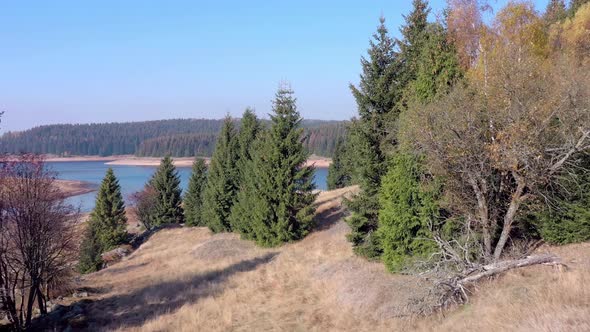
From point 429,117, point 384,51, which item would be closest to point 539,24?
point 384,51

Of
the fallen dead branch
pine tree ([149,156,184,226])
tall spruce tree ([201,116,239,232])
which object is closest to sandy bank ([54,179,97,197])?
pine tree ([149,156,184,226])

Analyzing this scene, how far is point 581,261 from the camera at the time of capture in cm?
1025

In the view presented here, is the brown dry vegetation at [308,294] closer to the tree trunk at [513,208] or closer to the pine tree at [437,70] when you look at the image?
the tree trunk at [513,208]

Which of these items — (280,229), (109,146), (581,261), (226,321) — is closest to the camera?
(581,261)

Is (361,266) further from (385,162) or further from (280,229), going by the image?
(280,229)

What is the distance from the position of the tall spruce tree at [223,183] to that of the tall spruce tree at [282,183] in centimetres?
732

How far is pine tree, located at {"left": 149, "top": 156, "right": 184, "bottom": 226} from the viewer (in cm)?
4409

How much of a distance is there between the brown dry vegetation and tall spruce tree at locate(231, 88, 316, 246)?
3.43 feet

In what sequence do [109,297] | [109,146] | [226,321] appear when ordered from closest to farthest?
[226,321] → [109,297] → [109,146]

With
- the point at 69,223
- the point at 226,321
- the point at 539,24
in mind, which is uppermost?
the point at 539,24

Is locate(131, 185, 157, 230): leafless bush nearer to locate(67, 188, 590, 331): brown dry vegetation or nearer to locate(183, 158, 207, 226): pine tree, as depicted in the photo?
locate(183, 158, 207, 226): pine tree

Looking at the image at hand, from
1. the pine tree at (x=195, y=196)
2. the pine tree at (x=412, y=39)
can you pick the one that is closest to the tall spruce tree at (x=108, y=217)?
the pine tree at (x=195, y=196)

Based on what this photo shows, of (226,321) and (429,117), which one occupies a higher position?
(429,117)

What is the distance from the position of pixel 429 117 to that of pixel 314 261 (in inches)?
374
